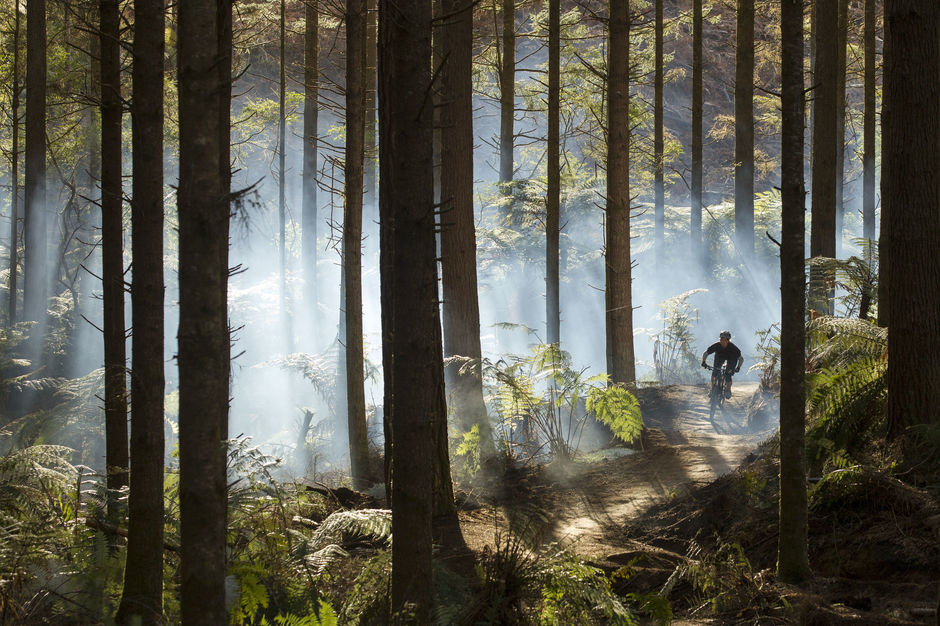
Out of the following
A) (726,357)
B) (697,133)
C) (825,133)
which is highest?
(697,133)

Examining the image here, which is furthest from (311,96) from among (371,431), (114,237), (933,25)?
(933,25)

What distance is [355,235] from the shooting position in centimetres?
987

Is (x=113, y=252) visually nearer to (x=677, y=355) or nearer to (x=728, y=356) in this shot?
(x=728, y=356)

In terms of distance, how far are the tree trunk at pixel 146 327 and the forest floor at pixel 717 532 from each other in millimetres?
2028

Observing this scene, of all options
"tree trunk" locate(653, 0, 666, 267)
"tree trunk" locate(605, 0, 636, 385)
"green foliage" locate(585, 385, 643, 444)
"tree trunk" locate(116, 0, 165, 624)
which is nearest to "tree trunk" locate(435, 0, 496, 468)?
"green foliage" locate(585, 385, 643, 444)

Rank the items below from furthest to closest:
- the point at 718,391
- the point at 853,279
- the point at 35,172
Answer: the point at 35,172
the point at 718,391
the point at 853,279

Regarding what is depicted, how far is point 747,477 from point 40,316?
18.1 meters

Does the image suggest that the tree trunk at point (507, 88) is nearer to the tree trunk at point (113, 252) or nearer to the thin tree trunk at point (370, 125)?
the thin tree trunk at point (370, 125)

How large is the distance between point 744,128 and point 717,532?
54.3 ft

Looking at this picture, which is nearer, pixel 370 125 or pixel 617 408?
pixel 617 408

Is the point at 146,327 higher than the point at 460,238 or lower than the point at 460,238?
lower

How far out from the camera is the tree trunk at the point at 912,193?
19.2 ft

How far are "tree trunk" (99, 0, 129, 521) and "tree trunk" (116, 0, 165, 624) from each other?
1010mm

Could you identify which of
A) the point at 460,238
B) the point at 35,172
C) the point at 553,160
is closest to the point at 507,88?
the point at 553,160
